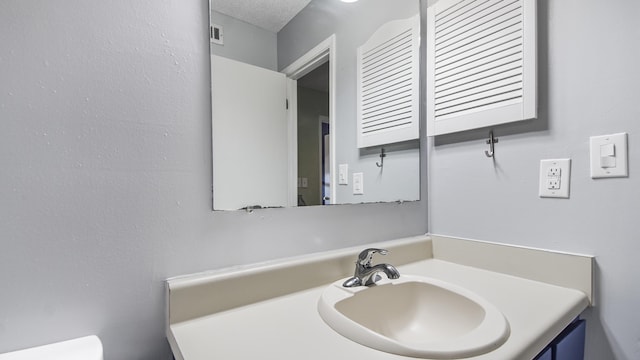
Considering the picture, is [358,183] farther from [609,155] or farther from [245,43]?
[609,155]

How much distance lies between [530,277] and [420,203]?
0.45 metres

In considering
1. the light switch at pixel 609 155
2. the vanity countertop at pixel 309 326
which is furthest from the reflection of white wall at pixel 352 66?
the light switch at pixel 609 155

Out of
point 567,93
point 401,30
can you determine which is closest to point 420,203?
point 567,93

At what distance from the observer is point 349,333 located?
612 millimetres

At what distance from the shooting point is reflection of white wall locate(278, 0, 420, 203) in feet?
3.19

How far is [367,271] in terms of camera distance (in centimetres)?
84

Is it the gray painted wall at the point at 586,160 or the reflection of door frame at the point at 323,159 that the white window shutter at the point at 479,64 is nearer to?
the gray painted wall at the point at 586,160

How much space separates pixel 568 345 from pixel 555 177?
462 millimetres

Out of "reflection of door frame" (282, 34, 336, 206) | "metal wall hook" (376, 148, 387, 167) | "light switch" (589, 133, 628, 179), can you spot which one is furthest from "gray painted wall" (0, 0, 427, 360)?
"light switch" (589, 133, 628, 179)

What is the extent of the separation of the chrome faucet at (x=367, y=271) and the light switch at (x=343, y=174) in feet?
0.95

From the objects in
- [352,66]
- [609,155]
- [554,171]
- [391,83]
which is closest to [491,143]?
[554,171]

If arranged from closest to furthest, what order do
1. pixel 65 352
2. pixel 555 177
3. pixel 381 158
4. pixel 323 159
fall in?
pixel 65 352 < pixel 555 177 < pixel 323 159 < pixel 381 158

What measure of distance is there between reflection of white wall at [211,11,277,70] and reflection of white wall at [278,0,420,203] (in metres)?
0.03

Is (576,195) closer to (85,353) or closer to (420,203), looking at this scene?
(420,203)
